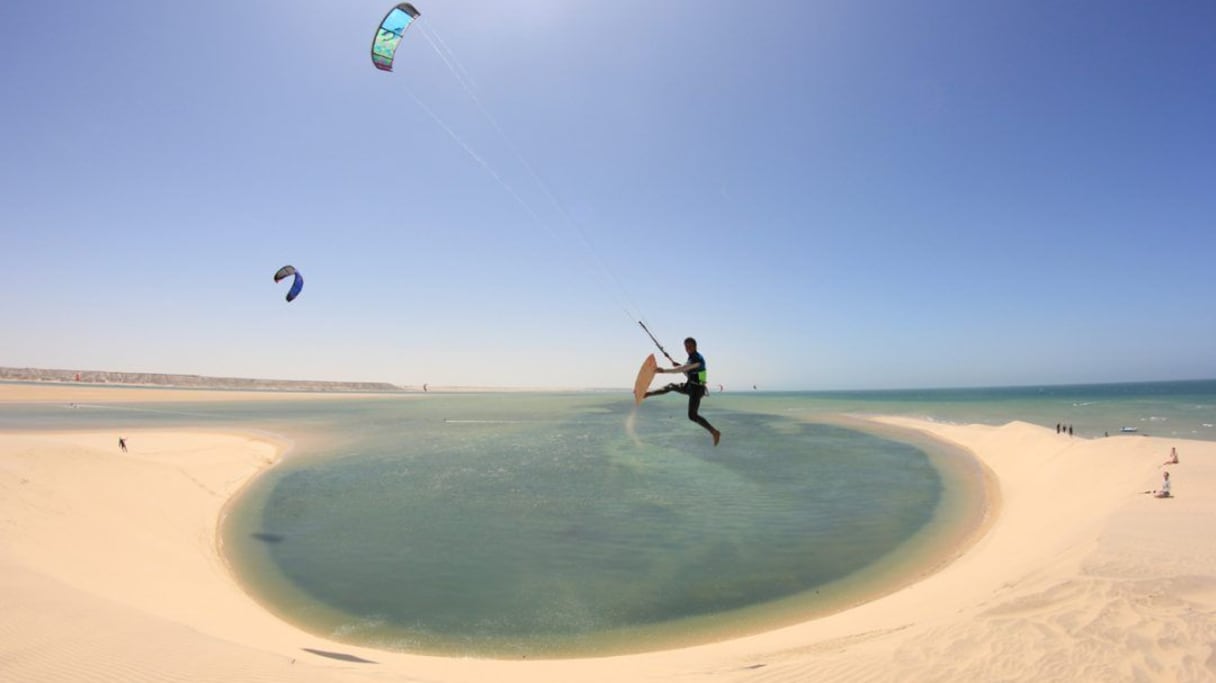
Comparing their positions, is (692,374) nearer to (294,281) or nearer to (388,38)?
(388,38)

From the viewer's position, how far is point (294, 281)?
25.9 metres

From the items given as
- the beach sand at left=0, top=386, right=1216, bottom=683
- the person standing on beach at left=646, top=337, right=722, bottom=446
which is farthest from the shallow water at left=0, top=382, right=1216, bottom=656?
the person standing on beach at left=646, top=337, right=722, bottom=446

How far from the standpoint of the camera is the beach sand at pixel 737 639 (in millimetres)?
6828

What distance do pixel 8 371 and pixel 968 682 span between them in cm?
24822

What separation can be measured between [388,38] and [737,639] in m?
16.9

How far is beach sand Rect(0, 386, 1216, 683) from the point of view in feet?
22.4

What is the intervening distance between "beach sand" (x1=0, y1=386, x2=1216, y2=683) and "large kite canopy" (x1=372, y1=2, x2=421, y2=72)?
13100 mm

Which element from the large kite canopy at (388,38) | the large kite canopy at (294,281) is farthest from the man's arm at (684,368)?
the large kite canopy at (294,281)

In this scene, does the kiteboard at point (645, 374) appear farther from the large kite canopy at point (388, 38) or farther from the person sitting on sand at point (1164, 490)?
the person sitting on sand at point (1164, 490)

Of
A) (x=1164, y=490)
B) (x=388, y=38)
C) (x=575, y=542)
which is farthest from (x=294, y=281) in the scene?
(x=1164, y=490)

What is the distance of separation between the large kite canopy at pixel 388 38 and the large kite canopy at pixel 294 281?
15.1 meters

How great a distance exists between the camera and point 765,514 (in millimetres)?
19250

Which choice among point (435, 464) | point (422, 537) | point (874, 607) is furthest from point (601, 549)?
point (435, 464)

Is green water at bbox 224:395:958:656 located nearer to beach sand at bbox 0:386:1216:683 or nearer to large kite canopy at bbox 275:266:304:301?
beach sand at bbox 0:386:1216:683
